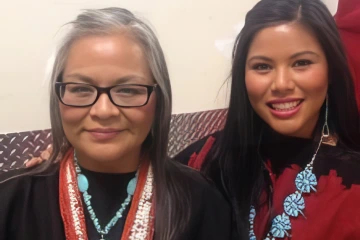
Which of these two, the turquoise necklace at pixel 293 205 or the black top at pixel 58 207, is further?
the turquoise necklace at pixel 293 205

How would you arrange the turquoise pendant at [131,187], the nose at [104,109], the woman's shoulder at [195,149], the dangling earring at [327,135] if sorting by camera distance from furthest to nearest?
the woman's shoulder at [195,149]
the dangling earring at [327,135]
the turquoise pendant at [131,187]
the nose at [104,109]

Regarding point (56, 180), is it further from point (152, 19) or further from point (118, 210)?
point (152, 19)

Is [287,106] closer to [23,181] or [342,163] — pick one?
[342,163]

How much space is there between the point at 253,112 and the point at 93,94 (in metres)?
0.45

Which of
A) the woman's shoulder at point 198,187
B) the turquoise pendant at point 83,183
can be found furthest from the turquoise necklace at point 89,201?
the woman's shoulder at point 198,187

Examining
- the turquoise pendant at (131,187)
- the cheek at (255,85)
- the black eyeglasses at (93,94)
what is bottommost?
the turquoise pendant at (131,187)

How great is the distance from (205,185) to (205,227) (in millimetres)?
95

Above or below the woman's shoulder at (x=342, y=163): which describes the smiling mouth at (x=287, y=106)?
above

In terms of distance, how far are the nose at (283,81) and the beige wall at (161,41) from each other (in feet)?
1.41

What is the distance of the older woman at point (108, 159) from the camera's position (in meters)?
0.91

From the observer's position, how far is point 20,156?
1.20 m

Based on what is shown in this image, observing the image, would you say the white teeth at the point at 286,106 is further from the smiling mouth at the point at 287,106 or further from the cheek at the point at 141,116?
the cheek at the point at 141,116

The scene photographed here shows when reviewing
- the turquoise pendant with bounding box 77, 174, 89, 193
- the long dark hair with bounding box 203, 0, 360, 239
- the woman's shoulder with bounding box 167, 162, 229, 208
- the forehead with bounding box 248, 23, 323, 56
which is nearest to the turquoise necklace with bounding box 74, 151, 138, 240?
the turquoise pendant with bounding box 77, 174, 89, 193

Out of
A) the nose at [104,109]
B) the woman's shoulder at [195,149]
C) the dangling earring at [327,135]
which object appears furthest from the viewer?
the woman's shoulder at [195,149]
